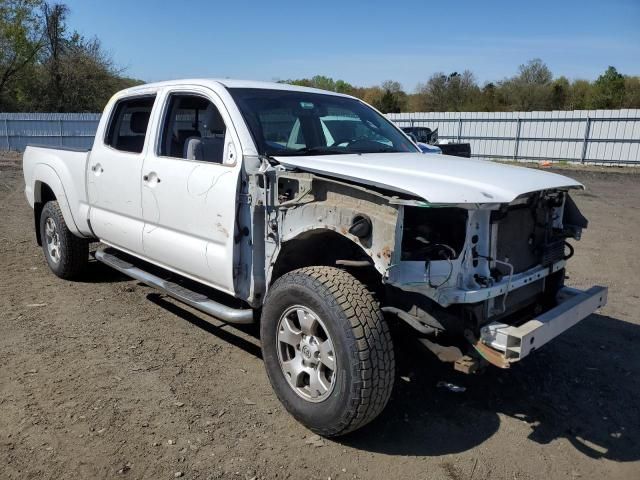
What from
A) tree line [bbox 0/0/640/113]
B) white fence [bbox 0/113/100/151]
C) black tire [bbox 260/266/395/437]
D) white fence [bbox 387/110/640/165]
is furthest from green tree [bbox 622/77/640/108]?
black tire [bbox 260/266/395/437]

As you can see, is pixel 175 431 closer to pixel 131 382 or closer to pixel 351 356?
pixel 131 382

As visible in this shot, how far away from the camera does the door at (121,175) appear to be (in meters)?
4.67

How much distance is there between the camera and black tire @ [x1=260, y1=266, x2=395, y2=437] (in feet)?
9.52

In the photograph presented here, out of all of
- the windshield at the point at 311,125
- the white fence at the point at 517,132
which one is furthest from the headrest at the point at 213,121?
the white fence at the point at 517,132

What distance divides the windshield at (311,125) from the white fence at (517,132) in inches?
824

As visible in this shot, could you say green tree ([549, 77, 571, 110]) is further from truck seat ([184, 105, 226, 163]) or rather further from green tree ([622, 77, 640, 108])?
truck seat ([184, 105, 226, 163])

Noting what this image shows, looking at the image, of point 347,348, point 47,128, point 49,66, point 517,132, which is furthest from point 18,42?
point 347,348

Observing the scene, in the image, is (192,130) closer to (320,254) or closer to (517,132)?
(320,254)

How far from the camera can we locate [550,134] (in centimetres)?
2441

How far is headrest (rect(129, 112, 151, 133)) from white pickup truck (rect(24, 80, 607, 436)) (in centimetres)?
7

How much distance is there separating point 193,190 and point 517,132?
23.9 metres

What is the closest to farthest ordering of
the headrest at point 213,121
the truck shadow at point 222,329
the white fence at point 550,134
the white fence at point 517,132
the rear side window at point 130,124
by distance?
the headrest at point 213,121 → the truck shadow at point 222,329 → the rear side window at point 130,124 → the white fence at point 550,134 → the white fence at point 517,132

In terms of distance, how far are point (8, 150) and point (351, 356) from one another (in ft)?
91.7

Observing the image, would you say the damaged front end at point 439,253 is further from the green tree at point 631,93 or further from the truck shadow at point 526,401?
the green tree at point 631,93
